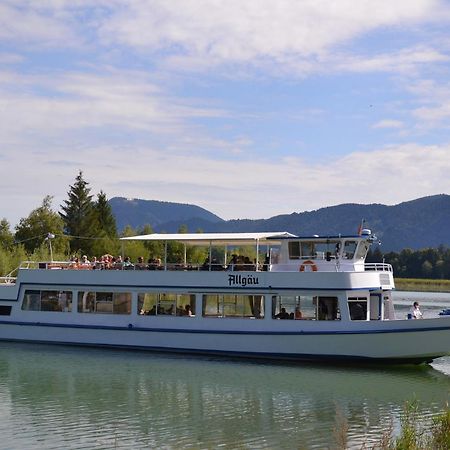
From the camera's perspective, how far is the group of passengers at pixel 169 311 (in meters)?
24.4

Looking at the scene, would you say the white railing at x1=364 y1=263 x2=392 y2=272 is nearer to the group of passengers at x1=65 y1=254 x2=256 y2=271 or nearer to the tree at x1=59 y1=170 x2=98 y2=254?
the group of passengers at x1=65 y1=254 x2=256 y2=271

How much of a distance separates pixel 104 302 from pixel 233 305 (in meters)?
4.47

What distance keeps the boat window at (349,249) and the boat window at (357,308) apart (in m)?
1.42

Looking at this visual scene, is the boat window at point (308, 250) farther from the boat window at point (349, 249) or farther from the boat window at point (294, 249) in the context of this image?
the boat window at point (349, 249)

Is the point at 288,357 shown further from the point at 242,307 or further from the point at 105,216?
the point at 105,216

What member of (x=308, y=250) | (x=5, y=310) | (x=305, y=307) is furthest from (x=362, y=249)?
(x=5, y=310)

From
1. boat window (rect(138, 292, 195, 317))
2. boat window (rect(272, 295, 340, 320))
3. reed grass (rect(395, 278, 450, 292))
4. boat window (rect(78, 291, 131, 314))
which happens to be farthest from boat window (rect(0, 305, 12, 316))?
reed grass (rect(395, 278, 450, 292))

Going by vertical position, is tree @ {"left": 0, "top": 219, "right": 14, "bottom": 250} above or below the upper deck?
above

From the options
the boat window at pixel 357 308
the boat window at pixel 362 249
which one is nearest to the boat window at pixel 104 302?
the boat window at pixel 357 308

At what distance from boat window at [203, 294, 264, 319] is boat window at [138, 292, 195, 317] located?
56cm

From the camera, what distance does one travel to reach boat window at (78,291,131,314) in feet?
82.7

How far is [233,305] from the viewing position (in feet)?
78.1

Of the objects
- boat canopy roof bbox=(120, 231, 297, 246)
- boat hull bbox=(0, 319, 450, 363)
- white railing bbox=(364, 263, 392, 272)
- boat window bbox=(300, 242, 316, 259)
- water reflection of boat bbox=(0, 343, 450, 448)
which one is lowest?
water reflection of boat bbox=(0, 343, 450, 448)

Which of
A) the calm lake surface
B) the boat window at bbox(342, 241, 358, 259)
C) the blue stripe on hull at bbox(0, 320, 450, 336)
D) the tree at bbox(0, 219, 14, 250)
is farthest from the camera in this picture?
the tree at bbox(0, 219, 14, 250)
